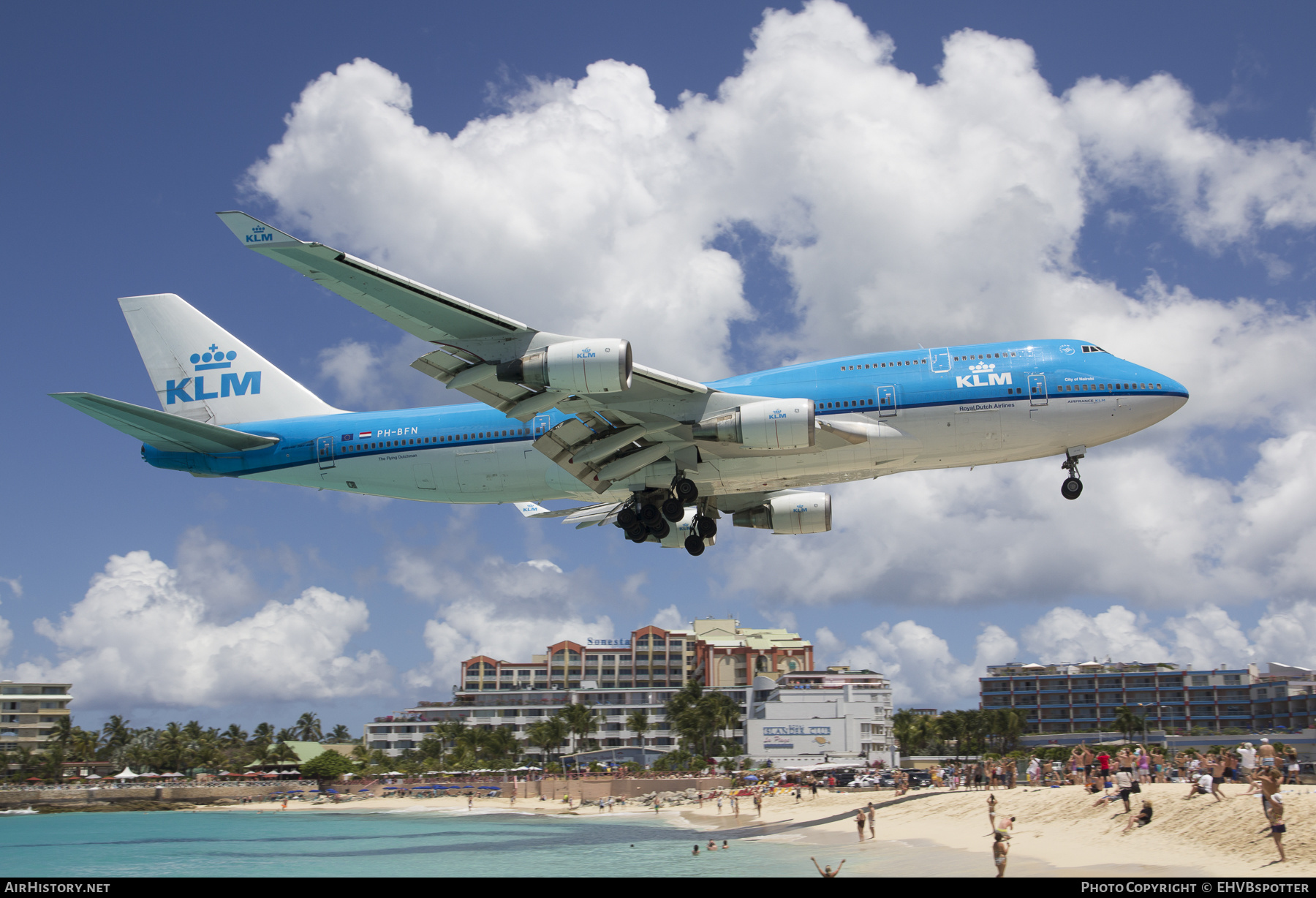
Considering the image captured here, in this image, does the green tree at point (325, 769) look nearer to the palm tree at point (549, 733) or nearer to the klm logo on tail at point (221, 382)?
the palm tree at point (549, 733)

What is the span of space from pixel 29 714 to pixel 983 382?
20212 cm

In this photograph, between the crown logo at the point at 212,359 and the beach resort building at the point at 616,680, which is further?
the beach resort building at the point at 616,680

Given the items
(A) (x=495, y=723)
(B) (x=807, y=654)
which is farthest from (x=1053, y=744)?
(A) (x=495, y=723)

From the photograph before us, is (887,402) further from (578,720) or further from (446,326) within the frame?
(578,720)

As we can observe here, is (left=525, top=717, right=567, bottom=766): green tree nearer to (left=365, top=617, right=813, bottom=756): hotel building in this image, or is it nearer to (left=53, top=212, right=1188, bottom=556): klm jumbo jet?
(left=365, top=617, right=813, bottom=756): hotel building

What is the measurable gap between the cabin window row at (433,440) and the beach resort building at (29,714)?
181 m

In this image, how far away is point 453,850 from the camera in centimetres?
7900

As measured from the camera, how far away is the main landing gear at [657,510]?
33344mm

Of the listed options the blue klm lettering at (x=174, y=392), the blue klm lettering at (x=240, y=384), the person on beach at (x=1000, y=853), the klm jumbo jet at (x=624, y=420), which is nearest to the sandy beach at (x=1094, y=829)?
the person on beach at (x=1000, y=853)

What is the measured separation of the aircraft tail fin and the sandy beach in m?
34.2

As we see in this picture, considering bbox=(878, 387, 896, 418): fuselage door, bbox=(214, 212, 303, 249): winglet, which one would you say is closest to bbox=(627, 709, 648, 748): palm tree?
bbox=(878, 387, 896, 418): fuselage door

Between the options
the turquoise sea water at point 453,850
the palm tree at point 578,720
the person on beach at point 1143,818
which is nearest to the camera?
the person on beach at point 1143,818
